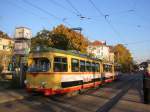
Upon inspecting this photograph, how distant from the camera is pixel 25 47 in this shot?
22750mm

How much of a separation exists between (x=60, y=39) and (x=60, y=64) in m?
35.3

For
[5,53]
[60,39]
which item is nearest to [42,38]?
[60,39]

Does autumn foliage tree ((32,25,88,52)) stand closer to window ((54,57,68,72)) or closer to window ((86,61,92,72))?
window ((86,61,92,72))

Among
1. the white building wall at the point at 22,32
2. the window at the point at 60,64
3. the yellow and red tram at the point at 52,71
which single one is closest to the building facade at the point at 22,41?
the white building wall at the point at 22,32

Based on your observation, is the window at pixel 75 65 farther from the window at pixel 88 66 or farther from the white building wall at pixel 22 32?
the white building wall at pixel 22 32

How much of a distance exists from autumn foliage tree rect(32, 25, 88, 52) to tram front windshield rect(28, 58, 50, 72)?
33446 millimetres

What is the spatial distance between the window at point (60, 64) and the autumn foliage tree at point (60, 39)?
3313cm

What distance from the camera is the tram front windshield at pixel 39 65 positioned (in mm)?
16598

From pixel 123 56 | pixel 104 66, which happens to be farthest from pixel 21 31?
pixel 123 56

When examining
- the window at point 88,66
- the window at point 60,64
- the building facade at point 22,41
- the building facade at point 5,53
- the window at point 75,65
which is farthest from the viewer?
the building facade at point 5,53

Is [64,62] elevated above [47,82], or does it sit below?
above

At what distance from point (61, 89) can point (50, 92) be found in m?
0.98

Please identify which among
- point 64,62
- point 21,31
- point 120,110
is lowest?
point 120,110

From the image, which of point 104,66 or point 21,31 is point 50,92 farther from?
point 104,66
